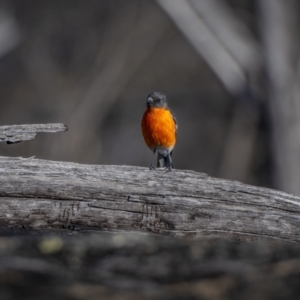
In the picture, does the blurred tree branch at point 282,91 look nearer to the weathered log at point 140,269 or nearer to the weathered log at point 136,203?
the weathered log at point 140,269

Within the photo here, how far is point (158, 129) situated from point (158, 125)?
0.04 metres

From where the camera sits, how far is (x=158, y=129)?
245 inches

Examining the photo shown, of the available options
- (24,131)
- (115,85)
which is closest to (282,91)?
(115,85)

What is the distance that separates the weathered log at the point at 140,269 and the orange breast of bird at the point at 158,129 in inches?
38.3

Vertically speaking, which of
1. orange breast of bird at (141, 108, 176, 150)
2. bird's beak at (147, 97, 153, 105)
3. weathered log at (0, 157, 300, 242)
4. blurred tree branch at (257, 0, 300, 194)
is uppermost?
blurred tree branch at (257, 0, 300, 194)

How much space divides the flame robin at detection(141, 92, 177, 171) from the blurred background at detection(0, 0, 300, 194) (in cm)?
528

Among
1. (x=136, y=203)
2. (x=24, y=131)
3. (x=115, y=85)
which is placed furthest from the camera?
(x=115, y=85)

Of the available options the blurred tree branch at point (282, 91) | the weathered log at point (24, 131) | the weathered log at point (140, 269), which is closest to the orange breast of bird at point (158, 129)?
the weathered log at point (140, 269)

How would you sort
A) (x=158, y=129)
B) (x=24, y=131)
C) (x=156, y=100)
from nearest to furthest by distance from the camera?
(x=24, y=131), (x=158, y=129), (x=156, y=100)

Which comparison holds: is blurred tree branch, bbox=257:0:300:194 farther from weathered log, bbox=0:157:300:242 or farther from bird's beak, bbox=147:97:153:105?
weathered log, bbox=0:157:300:242

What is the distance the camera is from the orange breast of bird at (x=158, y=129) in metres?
6.23

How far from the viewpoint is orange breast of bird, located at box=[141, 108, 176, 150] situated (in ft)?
20.4

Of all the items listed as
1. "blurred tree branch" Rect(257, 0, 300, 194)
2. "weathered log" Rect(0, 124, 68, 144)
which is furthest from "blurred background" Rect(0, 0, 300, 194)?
"weathered log" Rect(0, 124, 68, 144)

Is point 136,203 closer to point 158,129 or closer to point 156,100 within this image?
point 158,129
